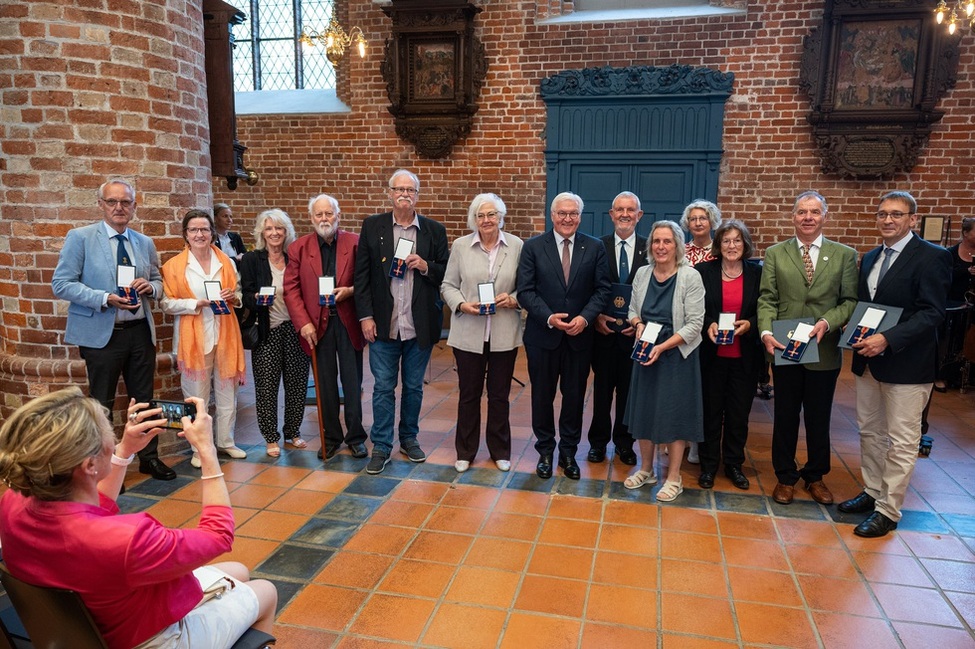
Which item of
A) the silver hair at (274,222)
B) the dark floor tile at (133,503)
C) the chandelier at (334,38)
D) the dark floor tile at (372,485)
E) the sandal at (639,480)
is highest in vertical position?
the chandelier at (334,38)

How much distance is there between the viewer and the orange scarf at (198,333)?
4227 mm

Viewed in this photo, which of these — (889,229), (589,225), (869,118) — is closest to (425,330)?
(889,229)

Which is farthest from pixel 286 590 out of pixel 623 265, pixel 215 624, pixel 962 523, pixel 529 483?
pixel 962 523

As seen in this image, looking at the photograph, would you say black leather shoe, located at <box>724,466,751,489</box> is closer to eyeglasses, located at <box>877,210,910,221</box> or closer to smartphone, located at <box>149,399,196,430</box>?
eyeglasses, located at <box>877,210,910,221</box>

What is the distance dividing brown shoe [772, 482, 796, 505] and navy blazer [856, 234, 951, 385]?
84cm

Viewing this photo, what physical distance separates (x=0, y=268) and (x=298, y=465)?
7.58ft

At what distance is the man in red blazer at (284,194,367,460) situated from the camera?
4.40 meters

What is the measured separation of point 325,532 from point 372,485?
631mm

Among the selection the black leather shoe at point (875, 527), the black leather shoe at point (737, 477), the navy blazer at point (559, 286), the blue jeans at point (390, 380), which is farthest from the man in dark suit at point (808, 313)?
the blue jeans at point (390, 380)

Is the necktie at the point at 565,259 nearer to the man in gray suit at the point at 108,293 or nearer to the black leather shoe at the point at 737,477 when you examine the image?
the black leather shoe at the point at 737,477

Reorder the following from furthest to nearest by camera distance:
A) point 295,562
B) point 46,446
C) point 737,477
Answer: point 737,477
point 295,562
point 46,446

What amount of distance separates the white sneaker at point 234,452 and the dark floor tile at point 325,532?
117cm

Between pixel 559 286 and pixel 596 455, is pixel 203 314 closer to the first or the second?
pixel 559 286

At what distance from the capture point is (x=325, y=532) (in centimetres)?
353
